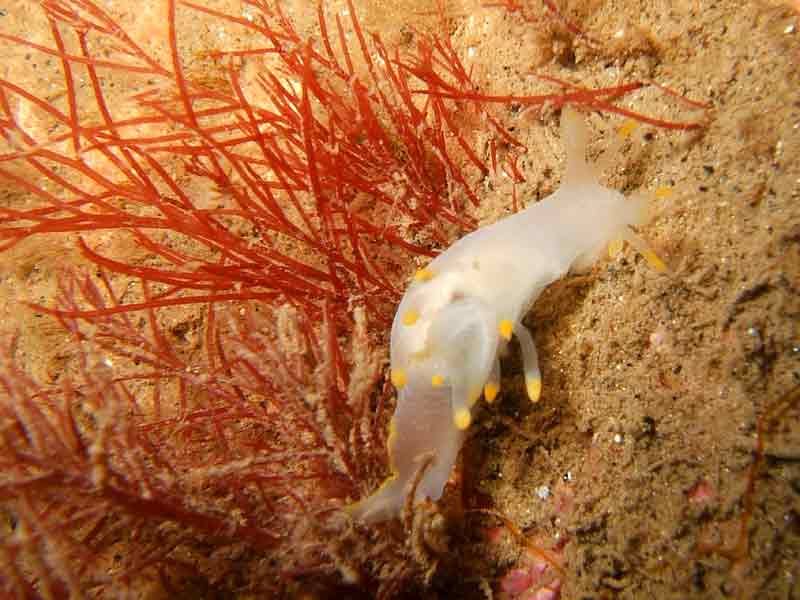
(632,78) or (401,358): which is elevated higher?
(632,78)

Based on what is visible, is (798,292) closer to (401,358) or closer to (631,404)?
(631,404)

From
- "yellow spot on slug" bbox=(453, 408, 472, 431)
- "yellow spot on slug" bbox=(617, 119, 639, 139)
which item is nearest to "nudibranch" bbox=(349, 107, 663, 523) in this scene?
"yellow spot on slug" bbox=(453, 408, 472, 431)

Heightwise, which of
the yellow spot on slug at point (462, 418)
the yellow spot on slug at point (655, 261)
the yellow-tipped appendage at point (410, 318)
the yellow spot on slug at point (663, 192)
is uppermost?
the yellow-tipped appendage at point (410, 318)

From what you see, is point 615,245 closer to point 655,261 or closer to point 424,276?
point 655,261

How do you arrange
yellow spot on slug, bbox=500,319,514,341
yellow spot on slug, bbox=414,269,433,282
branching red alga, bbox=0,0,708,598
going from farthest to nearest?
yellow spot on slug, bbox=414,269,433,282, yellow spot on slug, bbox=500,319,514,341, branching red alga, bbox=0,0,708,598

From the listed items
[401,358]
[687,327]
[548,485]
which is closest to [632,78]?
[687,327]

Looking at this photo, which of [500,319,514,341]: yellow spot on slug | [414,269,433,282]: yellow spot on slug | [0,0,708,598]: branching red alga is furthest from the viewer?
[414,269,433,282]: yellow spot on slug

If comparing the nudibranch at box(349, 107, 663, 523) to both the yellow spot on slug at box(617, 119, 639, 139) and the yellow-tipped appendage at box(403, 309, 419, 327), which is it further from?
the yellow spot on slug at box(617, 119, 639, 139)

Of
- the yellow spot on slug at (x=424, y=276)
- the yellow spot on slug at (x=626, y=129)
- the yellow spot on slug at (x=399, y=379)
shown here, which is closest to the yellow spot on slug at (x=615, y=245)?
the yellow spot on slug at (x=626, y=129)

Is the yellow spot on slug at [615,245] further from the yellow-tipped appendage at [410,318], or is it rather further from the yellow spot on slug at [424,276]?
the yellow-tipped appendage at [410,318]
